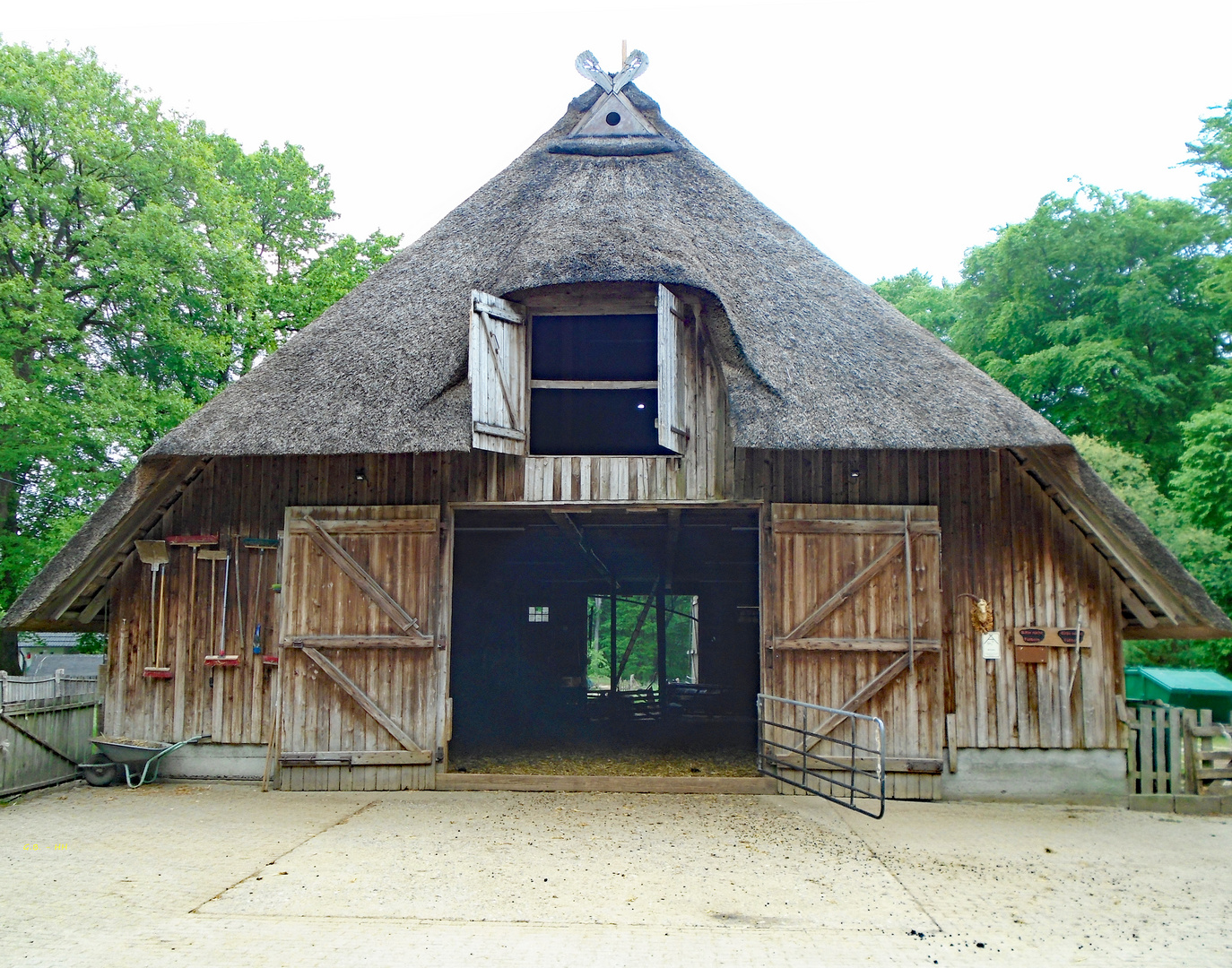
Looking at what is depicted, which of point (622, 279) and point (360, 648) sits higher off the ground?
point (622, 279)

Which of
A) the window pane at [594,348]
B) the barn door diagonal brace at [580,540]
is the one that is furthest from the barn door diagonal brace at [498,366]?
the window pane at [594,348]

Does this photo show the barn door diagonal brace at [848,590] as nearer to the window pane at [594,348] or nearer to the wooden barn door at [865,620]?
the wooden barn door at [865,620]

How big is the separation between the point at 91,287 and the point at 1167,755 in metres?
21.1

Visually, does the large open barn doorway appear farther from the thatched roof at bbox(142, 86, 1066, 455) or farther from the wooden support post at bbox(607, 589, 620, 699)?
the thatched roof at bbox(142, 86, 1066, 455)

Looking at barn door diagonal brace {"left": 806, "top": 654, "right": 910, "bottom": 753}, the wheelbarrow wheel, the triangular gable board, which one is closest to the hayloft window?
the triangular gable board

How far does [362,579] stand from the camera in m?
10.3

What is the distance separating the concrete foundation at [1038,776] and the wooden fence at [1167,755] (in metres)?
0.22

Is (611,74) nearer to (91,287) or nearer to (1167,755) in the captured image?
(1167,755)

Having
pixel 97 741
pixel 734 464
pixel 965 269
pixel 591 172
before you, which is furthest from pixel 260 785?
pixel 965 269

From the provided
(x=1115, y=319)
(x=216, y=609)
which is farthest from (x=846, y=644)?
(x=1115, y=319)

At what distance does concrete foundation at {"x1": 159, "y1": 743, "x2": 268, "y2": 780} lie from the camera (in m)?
10.4

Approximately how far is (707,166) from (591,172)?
1913 mm

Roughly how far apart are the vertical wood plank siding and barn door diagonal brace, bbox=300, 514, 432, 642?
422mm

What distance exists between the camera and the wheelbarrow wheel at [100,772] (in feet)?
34.4
